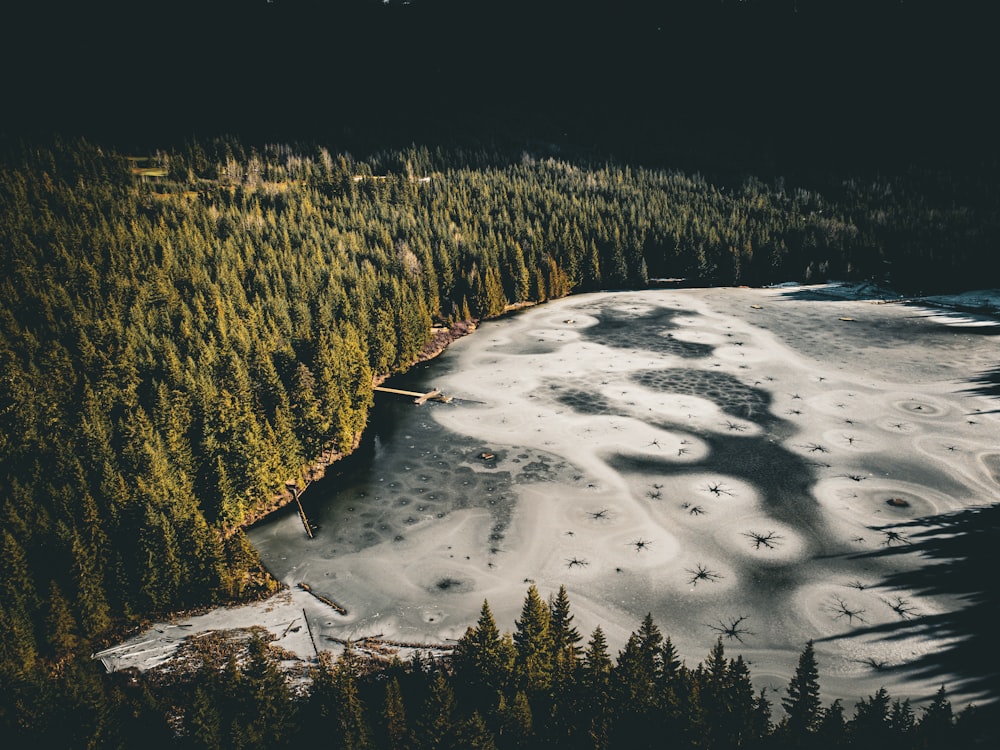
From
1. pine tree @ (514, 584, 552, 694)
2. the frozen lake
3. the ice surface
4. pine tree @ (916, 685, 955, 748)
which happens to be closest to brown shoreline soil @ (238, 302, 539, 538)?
the frozen lake

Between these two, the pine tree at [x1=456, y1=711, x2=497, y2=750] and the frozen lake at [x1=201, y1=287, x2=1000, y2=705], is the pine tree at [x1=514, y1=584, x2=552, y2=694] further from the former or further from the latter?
the frozen lake at [x1=201, y1=287, x2=1000, y2=705]

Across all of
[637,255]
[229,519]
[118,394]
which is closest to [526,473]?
[229,519]

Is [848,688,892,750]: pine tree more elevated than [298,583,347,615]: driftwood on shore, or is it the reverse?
[848,688,892,750]: pine tree

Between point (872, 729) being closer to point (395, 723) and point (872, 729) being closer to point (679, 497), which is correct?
point (395, 723)

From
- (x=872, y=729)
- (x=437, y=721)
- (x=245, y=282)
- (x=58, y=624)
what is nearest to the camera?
(x=872, y=729)

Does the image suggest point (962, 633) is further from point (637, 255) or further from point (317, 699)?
point (637, 255)

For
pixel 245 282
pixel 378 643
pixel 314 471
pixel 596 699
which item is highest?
pixel 245 282

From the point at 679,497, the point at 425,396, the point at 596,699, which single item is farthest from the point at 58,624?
the point at 679,497
